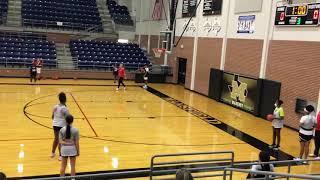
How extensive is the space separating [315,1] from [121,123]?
28.5 ft

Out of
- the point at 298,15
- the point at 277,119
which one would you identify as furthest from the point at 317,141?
the point at 298,15

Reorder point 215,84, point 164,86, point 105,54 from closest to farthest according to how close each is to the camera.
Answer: point 215,84 < point 164,86 < point 105,54

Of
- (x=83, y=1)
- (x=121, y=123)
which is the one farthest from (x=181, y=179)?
(x=83, y=1)

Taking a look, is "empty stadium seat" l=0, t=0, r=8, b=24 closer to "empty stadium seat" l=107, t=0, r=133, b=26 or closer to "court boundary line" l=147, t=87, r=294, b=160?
"empty stadium seat" l=107, t=0, r=133, b=26

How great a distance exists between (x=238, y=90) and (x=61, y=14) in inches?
769

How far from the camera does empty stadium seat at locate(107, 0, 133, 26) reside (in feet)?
109

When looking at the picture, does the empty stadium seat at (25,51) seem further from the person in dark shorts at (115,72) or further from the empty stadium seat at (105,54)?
the person in dark shorts at (115,72)

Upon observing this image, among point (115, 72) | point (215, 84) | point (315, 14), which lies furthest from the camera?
point (115, 72)

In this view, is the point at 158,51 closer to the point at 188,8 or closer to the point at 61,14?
the point at 188,8

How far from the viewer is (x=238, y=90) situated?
61.9 ft

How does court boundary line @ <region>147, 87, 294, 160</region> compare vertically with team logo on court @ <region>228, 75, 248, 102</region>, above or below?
below

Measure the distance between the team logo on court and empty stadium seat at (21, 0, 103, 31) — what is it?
16.9m

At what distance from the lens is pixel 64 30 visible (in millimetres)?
30750

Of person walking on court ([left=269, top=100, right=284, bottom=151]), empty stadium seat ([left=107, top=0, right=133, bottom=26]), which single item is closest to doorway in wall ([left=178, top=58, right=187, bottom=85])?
empty stadium seat ([left=107, top=0, right=133, bottom=26])
